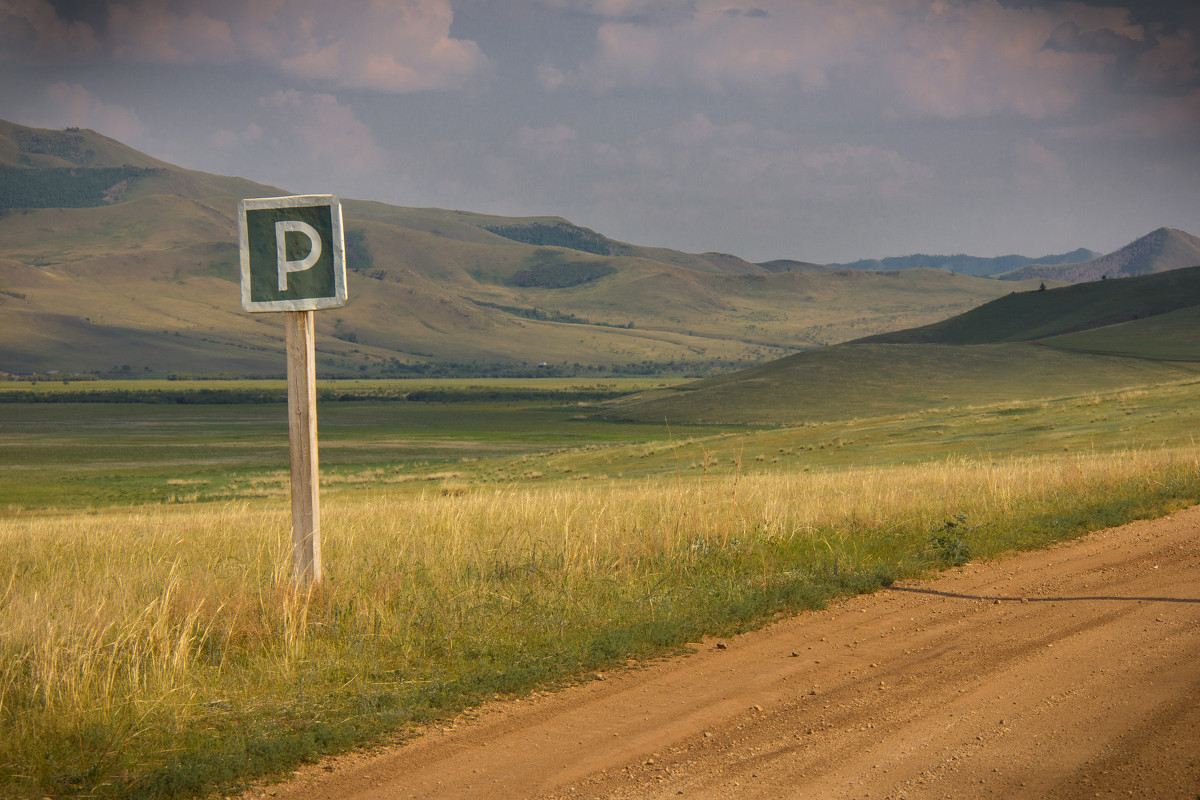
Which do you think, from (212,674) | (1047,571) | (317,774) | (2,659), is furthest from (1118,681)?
(2,659)

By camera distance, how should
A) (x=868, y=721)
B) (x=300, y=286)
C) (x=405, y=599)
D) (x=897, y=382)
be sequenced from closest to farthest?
(x=868, y=721)
(x=300, y=286)
(x=405, y=599)
(x=897, y=382)

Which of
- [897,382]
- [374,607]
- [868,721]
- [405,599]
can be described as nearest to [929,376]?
[897,382]

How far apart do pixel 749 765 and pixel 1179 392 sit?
4341 cm

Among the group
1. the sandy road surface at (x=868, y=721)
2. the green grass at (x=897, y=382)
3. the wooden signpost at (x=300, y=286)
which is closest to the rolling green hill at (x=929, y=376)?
the green grass at (x=897, y=382)

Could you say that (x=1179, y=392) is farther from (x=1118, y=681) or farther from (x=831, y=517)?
(x=1118, y=681)

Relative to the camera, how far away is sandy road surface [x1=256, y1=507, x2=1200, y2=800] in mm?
5328

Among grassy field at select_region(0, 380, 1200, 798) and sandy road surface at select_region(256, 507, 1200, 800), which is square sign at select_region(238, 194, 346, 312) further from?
sandy road surface at select_region(256, 507, 1200, 800)

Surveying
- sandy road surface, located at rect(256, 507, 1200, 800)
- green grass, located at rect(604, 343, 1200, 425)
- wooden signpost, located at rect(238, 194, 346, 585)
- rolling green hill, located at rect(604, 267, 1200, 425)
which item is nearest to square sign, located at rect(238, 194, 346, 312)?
wooden signpost, located at rect(238, 194, 346, 585)

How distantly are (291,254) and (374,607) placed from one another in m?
2.94

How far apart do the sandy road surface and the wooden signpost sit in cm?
258

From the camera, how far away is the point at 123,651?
22.5 ft

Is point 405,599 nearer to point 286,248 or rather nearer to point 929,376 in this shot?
point 286,248

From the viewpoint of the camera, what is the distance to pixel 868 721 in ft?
20.2

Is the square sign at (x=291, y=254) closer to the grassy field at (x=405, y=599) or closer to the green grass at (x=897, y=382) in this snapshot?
the grassy field at (x=405, y=599)
